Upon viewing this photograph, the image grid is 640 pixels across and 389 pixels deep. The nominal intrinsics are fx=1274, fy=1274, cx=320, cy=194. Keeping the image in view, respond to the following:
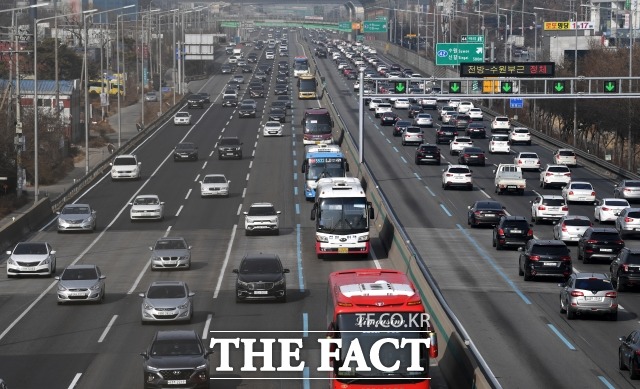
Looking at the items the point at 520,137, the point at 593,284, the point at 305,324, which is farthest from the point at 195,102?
the point at 593,284

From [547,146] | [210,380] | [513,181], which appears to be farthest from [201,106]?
[210,380]

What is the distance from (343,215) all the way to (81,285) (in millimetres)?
11657

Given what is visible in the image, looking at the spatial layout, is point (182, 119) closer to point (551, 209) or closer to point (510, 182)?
point (510, 182)

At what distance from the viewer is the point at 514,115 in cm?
12606

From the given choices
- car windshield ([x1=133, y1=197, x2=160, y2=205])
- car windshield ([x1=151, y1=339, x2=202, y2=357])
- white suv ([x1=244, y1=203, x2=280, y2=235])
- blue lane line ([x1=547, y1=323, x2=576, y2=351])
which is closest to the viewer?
car windshield ([x1=151, y1=339, x2=202, y2=357])

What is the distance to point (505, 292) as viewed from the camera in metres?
42.4

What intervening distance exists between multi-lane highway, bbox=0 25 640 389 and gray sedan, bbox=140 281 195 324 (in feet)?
1.15

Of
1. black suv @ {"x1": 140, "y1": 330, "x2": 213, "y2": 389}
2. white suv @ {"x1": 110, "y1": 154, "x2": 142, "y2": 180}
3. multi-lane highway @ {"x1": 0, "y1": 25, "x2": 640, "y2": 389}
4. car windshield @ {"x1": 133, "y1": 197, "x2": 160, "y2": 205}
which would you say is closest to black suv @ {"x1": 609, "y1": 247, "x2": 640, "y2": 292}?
multi-lane highway @ {"x1": 0, "y1": 25, "x2": 640, "y2": 389}

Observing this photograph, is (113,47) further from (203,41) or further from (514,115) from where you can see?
(514,115)

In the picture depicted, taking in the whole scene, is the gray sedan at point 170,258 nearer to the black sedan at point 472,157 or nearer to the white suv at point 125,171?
the white suv at point 125,171

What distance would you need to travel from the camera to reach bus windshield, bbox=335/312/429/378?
2316 cm

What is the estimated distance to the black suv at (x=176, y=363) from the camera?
2678 centimetres

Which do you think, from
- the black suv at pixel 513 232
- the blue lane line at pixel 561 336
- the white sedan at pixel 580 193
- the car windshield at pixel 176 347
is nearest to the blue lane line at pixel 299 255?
the black suv at pixel 513 232

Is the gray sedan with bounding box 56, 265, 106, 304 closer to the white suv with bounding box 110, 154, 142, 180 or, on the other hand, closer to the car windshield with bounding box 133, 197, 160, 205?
the car windshield with bounding box 133, 197, 160, 205
